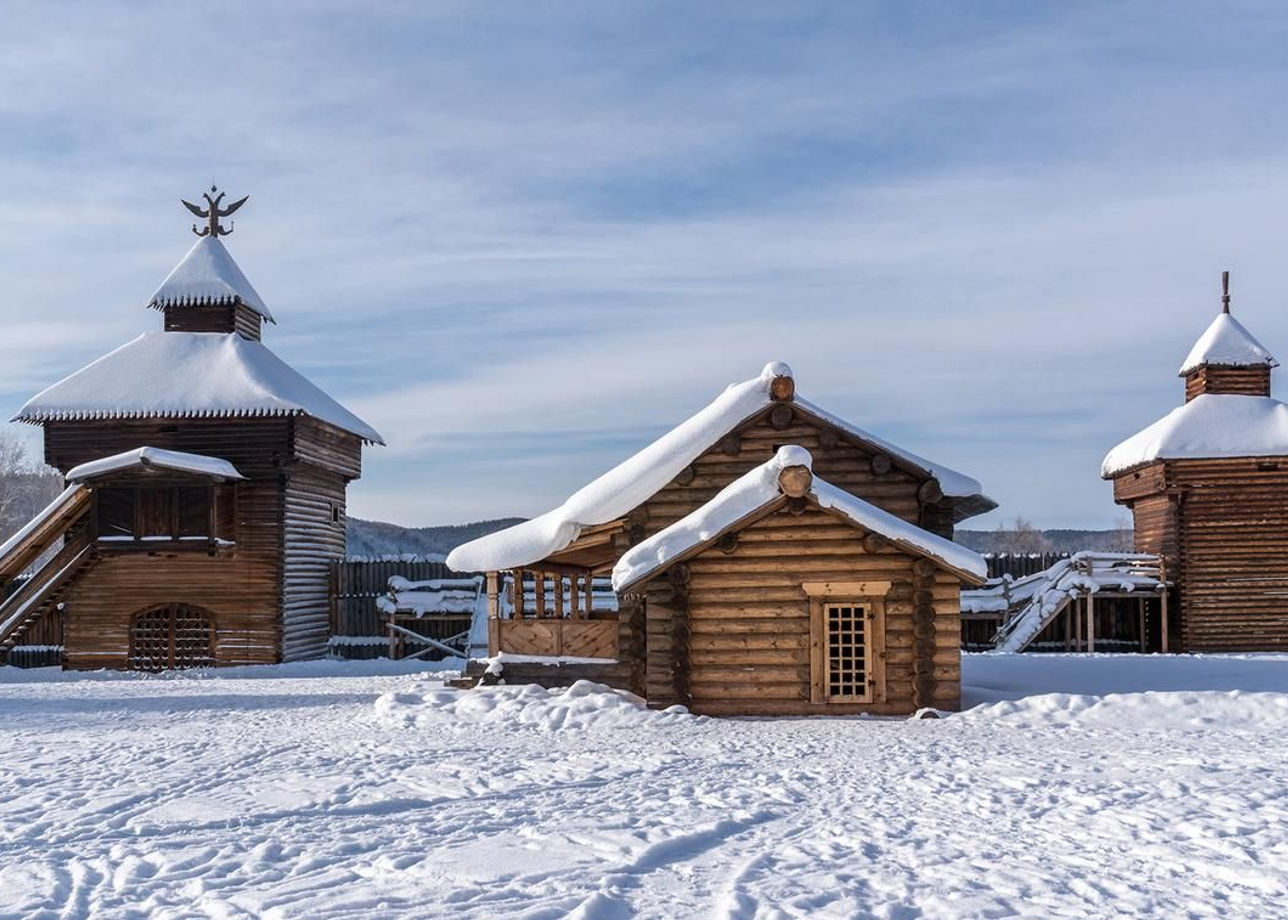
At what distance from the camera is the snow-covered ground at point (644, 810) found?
24.5ft

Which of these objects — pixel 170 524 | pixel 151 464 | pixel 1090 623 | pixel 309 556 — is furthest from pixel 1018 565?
pixel 151 464

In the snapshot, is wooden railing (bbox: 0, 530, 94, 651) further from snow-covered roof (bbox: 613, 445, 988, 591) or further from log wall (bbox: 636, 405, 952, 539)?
snow-covered roof (bbox: 613, 445, 988, 591)

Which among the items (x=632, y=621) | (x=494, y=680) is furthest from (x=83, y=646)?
(x=632, y=621)

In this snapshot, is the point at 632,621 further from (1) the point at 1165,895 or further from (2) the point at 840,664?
(1) the point at 1165,895

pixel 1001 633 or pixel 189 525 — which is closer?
pixel 189 525

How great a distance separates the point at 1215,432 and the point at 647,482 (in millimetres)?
18503

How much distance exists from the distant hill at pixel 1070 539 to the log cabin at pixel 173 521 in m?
56.0

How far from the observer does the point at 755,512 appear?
1664cm

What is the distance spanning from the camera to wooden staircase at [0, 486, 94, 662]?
2698 cm

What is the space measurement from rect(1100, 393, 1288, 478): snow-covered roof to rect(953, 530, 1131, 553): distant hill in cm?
4423

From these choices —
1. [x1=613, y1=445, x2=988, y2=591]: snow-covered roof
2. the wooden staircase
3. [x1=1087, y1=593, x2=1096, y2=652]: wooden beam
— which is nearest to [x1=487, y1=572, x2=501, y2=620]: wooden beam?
[x1=613, y1=445, x2=988, y2=591]: snow-covered roof

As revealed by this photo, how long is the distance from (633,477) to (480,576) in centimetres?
1276

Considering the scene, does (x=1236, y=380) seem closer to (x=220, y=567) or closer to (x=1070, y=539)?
(x=220, y=567)

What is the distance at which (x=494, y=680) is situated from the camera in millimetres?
19484
